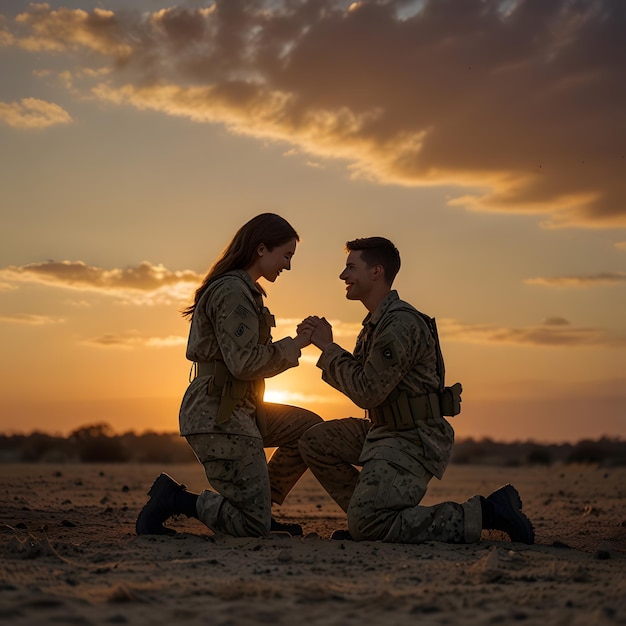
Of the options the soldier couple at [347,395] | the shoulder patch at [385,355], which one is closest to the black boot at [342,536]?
the soldier couple at [347,395]

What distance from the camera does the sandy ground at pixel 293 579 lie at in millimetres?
4031

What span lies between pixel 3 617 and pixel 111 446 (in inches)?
996

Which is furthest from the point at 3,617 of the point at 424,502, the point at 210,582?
the point at 424,502

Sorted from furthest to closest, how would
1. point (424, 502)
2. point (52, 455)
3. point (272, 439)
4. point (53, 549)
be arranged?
point (52, 455) < point (424, 502) < point (272, 439) < point (53, 549)

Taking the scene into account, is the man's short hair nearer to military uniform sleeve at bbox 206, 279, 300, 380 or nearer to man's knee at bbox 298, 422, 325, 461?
military uniform sleeve at bbox 206, 279, 300, 380

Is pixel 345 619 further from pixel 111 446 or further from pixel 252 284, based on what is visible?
pixel 111 446

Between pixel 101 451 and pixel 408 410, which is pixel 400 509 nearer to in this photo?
pixel 408 410

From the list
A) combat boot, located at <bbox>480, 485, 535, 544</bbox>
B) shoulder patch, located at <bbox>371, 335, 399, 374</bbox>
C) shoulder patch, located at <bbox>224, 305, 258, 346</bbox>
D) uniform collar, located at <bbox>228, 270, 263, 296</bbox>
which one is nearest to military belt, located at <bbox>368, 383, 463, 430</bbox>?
shoulder patch, located at <bbox>371, 335, 399, 374</bbox>

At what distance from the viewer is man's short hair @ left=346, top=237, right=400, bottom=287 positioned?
276 inches

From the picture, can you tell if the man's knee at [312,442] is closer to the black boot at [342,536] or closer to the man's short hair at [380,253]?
the black boot at [342,536]

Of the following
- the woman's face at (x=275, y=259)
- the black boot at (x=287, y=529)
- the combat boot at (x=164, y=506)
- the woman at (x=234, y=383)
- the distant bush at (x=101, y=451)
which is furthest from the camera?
the distant bush at (x=101, y=451)

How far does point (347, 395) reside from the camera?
22.1 feet

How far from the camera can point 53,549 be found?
5727 mm

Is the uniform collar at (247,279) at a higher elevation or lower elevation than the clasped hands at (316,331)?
higher
